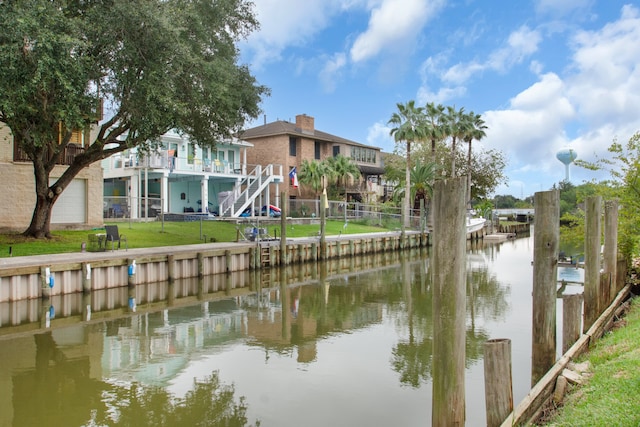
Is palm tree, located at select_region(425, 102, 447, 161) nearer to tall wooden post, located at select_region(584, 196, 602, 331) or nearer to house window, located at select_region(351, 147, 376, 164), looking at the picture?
house window, located at select_region(351, 147, 376, 164)

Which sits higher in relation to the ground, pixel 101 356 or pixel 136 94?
pixel 136 94

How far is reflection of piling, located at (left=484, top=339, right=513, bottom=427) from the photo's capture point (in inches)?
228

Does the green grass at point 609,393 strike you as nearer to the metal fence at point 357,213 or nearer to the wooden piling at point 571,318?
the wooden piling at point 571,318

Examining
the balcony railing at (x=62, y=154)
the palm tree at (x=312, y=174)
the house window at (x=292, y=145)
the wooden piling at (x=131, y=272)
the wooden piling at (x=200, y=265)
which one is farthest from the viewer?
the house window at (x=292, y=145)

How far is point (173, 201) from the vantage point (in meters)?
43.2

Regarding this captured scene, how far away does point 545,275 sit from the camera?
7.80 metres

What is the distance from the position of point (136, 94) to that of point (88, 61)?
77.1 inches

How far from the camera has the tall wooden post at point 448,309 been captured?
5405 millimetres

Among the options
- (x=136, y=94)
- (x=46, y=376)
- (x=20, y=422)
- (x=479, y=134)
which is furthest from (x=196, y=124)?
(x=479, y=134)

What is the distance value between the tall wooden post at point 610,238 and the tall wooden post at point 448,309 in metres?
8.33

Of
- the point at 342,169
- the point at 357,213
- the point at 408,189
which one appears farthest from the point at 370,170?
the point at 357,213

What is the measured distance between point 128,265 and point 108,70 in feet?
24.8

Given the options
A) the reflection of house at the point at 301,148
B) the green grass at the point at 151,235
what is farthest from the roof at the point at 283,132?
the green grass at the point at 151,235

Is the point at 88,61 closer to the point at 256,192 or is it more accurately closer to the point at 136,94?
the point at 136,94
